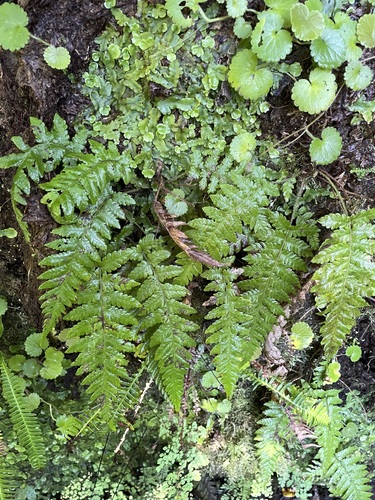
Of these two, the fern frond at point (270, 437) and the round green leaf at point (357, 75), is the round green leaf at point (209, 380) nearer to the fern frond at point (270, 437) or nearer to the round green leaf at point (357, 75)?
the fern frond at point (270, 437)

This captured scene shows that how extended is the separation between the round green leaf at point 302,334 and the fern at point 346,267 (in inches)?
15.3

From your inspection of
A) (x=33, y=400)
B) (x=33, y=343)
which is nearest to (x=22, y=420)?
(x=33, y=400)

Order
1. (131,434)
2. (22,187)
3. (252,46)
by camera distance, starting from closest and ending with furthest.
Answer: (252,46)
(22,187)
(131,434)

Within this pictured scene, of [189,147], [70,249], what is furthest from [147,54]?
[70,249]

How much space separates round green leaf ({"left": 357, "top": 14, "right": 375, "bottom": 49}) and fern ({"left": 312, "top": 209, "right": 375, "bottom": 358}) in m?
0.82

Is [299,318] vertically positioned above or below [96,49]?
below

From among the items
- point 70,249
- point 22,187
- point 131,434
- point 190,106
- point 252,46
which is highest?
point 252,46

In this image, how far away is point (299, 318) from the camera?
277 cm

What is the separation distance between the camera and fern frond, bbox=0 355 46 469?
268cm

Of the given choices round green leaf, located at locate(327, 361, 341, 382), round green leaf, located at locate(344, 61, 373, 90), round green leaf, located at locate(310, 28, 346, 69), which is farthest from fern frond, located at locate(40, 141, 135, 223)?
round green leaf, located at locate(327, 361, 341, 382)

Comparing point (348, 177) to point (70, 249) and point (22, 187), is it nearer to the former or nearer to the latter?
point (70, 249)

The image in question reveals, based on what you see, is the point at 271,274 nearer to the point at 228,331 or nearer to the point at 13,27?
the point at 228,331

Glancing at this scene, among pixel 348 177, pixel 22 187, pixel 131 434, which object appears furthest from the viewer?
pixel 131 434

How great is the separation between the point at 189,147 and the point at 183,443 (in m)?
2.04
